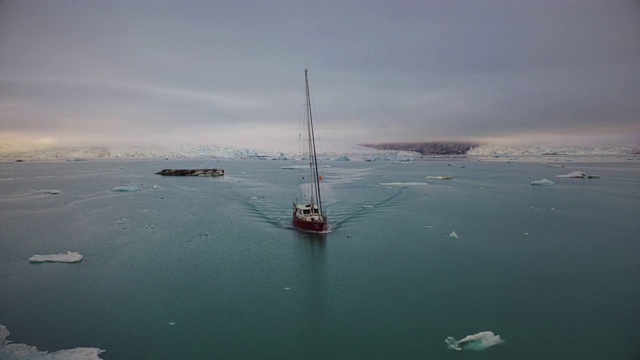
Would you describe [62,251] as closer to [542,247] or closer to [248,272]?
[248,272]

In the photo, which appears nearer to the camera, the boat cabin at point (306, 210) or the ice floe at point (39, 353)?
the ice floe at point (39, 353)

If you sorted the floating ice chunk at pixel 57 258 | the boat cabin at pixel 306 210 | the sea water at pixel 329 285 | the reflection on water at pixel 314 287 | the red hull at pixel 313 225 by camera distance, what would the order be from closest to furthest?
the sea water at pixel 329 285 < the reflection on water at pixel 314 287 < the floating ice chunk at pixel 57 258 < the red hull at pixel 313 225 < the boat cabin at pixel 306 210

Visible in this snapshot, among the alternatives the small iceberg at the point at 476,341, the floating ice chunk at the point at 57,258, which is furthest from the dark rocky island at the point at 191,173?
the small iceberg at the point at 476,341

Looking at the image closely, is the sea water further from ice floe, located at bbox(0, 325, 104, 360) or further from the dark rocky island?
the dark rocky island

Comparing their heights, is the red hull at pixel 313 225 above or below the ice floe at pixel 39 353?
above

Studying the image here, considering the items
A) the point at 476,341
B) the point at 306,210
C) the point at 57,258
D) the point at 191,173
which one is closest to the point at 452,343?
the point at 476,341

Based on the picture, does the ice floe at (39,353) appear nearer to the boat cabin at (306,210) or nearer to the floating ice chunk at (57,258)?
the floating ice chunk at (57,258)
